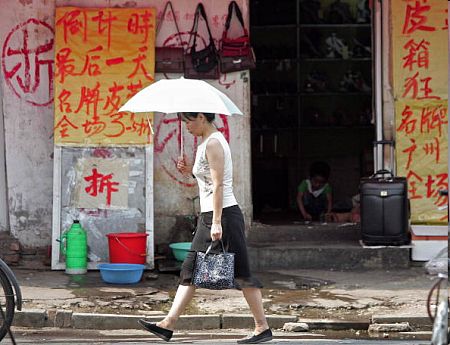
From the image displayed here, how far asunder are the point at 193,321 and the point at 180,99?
7.67 feet

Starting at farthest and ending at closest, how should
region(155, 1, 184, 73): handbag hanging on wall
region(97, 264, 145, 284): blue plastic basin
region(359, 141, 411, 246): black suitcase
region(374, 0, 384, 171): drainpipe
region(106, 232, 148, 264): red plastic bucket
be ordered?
region(374, 0, 384, 171): drainpipe, region(155, 1, 184, 73): handbag hanging on wall, region(359, 141, 411, 246): black suitcase, region(106, 232, 148, 264): red plastic bucket, region(97, 264, 145, 284): blue plastic basin

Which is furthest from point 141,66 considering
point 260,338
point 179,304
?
point 260,338

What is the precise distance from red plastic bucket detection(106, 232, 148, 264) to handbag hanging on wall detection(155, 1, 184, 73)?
198cm

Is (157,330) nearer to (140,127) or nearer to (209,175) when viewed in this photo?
(209,175)

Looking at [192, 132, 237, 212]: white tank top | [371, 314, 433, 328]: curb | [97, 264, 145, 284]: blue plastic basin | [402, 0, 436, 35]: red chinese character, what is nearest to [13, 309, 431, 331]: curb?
[371, 314, 433, 328]: curb

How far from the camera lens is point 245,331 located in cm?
886

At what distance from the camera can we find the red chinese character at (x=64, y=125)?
11.2m

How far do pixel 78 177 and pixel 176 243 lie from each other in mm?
1371

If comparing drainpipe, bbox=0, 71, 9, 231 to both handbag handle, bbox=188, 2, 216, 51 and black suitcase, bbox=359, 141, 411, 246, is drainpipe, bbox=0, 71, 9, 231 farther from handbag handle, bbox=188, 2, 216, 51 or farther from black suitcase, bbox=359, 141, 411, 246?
black suitcase, bbox=359, 141, 411, 246

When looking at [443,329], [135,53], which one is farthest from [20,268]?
[443,329]

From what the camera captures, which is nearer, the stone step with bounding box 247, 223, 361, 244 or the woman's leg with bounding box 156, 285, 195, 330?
the woman's leg with bounding box 156, 285, 195, 330

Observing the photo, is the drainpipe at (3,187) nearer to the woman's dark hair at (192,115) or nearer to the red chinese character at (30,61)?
the red chinese character at (30,61)

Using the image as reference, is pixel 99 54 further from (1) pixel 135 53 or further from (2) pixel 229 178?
(2) pixel 229 178

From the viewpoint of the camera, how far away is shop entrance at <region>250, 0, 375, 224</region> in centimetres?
1522
